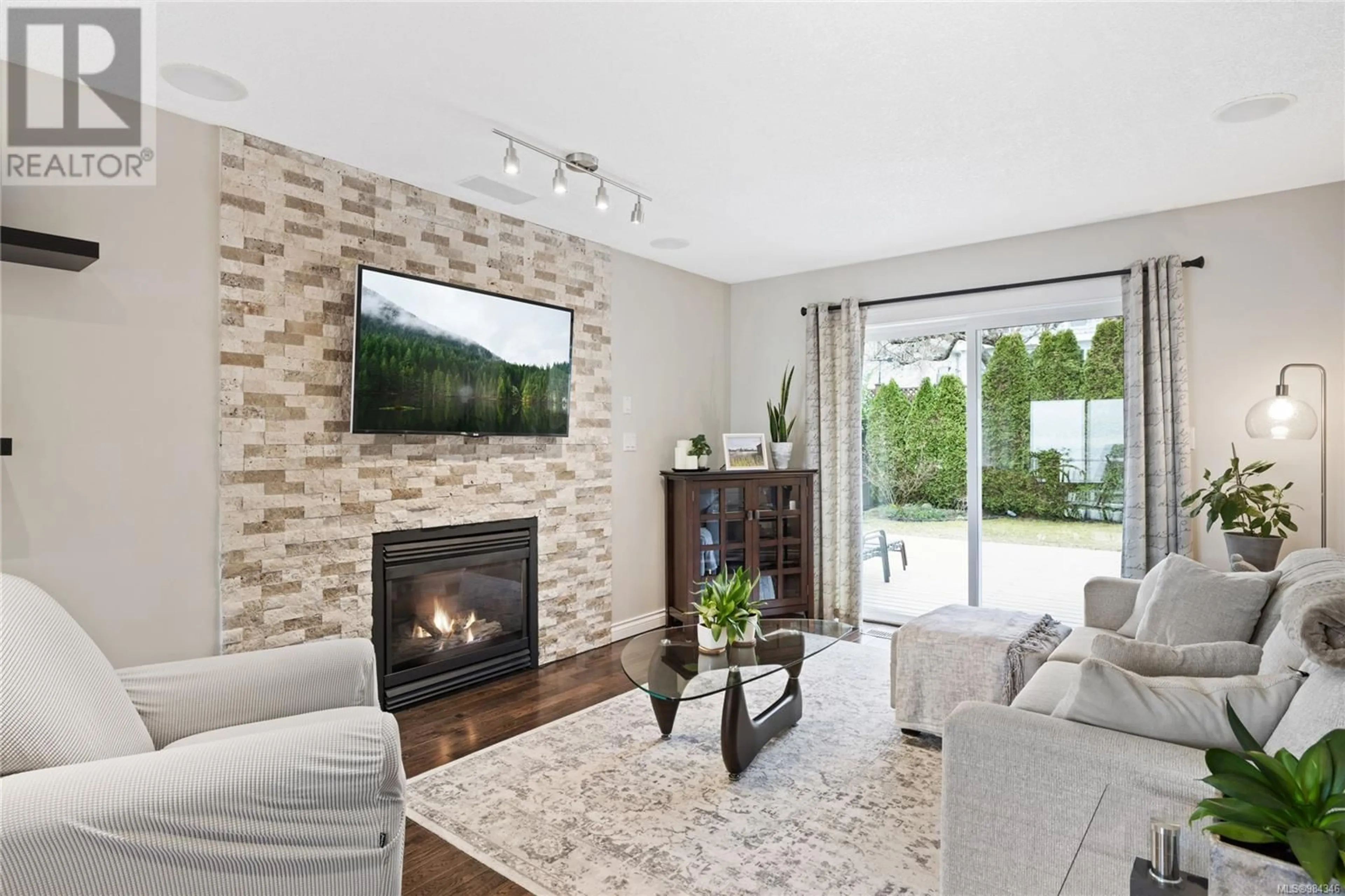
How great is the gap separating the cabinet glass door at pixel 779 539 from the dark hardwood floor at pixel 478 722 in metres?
1.23

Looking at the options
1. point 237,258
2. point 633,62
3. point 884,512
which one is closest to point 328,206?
point 237,258

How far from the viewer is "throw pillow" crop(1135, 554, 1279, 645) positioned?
96.3 inches

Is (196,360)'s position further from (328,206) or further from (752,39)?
(752,39)

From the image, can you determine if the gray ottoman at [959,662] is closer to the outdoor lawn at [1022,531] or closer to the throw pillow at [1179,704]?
the throw pillow at [1179,704]

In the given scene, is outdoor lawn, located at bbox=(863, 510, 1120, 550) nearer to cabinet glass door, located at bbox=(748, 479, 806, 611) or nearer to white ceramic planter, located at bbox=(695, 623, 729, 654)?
cabinet glass door, located at bbox=(748, 479, 806, 611)

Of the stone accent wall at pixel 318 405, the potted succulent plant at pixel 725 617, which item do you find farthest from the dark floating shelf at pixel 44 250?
the potted succulent plant at pixel 725 617

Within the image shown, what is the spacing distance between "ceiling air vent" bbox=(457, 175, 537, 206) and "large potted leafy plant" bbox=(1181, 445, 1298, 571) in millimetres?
3776

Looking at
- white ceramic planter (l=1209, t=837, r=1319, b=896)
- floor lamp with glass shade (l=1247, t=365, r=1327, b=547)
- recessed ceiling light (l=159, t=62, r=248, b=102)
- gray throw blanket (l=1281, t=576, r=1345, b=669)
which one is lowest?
white ceramic planter (l=1209, t=837, r=1319, b=896)

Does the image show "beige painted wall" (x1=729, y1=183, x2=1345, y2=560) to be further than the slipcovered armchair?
Yes

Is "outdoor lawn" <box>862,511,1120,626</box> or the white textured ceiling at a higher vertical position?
the white textured ceiling

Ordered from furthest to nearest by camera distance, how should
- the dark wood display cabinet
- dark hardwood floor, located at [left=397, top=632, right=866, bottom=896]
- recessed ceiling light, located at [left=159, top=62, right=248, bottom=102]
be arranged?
the dark wood display cabinet < recessed ceiling light, located at [left=159, top=62, right=248, bottom=102] < dark hardwood floor, located at [left=397, top=632, right=866, bottom=896]

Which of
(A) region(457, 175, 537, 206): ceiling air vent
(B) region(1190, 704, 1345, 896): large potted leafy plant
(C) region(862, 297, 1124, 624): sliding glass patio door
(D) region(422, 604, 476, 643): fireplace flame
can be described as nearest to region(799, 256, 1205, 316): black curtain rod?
(C) region(862, 297, 1124, 624): sliding glass patio door

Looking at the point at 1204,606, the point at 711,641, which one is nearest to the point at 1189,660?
the point at 1204,606

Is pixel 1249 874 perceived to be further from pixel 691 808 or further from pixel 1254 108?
pixel 1254 108
